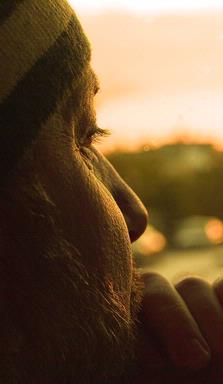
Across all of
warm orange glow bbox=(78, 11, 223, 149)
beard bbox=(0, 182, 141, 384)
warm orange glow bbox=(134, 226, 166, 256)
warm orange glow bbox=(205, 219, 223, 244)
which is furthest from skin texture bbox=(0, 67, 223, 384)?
warm orange glow bbox=(205, 219, 223, 244)

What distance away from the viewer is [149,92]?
1.83 meters

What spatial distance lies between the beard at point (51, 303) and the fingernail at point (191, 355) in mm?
178

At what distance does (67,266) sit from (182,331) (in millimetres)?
270

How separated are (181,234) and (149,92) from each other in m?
0.78

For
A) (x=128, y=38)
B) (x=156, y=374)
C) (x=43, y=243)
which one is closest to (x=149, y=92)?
(x=128, y=38)

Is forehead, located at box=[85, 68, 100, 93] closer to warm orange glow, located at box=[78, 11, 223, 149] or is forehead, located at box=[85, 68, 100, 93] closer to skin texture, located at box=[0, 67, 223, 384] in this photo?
skin texture, located at box=[0, 67, 223, 384]

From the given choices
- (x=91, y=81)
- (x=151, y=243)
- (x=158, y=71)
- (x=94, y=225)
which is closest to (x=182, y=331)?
(x=94, y=225)

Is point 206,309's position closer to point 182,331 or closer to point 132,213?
point 182,331

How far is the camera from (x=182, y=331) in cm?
114

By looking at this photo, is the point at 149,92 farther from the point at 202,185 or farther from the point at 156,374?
the point at 156,374

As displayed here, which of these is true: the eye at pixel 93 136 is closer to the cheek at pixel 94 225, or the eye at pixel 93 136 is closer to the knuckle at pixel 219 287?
the cheek at pixel 94 225

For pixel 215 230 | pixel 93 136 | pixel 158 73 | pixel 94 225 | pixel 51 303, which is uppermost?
pixel 158 73

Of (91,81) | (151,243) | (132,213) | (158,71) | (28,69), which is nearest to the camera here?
(28,69)

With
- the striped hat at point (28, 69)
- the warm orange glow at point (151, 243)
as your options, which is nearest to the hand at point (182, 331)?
the striped hat at point (28, 69)
